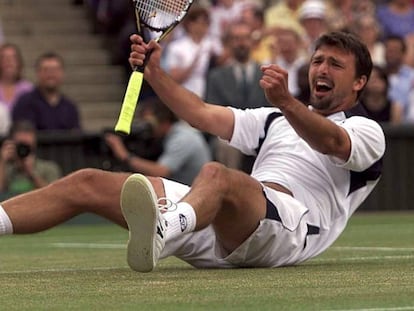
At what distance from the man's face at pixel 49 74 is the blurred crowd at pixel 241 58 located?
0.01 metres

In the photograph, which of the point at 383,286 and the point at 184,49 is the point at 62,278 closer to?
the point at 383,286

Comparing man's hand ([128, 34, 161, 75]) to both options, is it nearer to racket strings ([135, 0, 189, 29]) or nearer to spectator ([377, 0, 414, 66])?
racket strings ([135, 0, 189, 29])

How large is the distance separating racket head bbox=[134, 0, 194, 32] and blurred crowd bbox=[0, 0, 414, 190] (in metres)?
6.42

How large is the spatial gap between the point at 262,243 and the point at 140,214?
1097mm

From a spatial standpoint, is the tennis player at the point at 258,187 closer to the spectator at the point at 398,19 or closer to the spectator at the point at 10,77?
the spectator at the point at 10,77

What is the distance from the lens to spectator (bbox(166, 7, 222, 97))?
53.2ft

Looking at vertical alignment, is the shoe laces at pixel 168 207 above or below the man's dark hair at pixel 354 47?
below

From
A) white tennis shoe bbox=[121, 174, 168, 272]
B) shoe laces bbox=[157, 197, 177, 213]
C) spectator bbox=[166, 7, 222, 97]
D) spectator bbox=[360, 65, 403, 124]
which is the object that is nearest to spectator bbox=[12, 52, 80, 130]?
spectator bbox=[166, 7, 222, 97]

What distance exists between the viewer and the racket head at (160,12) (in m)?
8.08

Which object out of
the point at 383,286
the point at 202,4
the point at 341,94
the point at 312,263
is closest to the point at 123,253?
the point at 312,263

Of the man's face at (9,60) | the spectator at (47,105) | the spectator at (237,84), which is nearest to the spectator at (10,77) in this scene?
the man's face at (9,60)

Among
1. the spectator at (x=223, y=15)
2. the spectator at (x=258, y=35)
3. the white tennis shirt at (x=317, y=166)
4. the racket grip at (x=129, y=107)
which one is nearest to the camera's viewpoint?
the racket grip at (x=129, y=107)

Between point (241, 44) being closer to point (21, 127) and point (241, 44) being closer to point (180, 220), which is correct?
point (21, 127)

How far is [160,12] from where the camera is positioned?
26.7 ft
